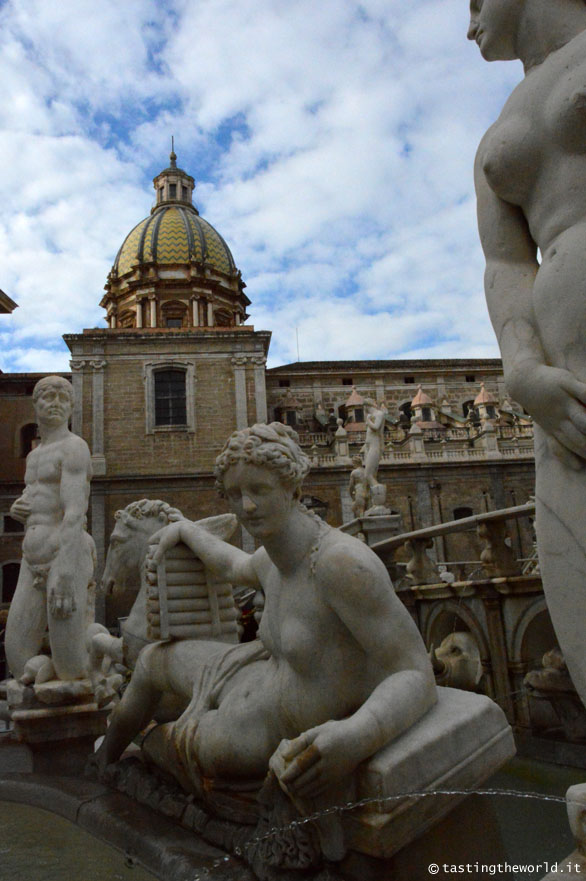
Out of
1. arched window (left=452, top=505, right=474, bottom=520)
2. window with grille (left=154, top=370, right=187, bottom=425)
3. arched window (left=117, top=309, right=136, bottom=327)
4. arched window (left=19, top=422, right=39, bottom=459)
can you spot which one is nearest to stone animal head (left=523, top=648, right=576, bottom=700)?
arched window (left=452, top=505, right=474, bottom=520)

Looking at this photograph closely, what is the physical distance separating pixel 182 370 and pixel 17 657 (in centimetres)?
2352

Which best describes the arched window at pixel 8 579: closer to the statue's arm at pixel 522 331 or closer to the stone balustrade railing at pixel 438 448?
the stone balustrade railing at pixel 438 448

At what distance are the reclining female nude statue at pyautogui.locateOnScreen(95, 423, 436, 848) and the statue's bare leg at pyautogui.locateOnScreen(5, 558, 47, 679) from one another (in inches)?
77.9

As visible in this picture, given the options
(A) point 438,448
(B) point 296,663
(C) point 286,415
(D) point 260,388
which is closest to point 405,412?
(C) point 286,415

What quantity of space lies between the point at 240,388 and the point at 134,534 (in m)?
23.6

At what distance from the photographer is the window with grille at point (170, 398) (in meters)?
26.6

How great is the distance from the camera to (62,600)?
4.00 metres

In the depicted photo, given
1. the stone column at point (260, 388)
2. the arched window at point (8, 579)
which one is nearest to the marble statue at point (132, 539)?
the stone column at point (260, 388)

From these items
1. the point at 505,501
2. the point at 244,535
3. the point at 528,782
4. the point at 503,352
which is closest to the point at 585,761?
the point at 528,782

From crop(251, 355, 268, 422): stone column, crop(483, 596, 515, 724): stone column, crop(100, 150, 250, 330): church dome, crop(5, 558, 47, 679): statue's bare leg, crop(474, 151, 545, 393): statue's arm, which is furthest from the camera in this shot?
crop(100, 150, 250, 330): church dome

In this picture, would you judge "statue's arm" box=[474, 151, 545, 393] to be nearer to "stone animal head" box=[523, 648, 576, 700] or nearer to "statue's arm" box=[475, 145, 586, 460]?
"statue's arm" box=[475, 145, 586, 460]

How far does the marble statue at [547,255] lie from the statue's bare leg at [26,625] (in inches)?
135

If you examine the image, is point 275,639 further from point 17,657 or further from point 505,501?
point 505,501

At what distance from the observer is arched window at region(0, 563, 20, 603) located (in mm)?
24211
